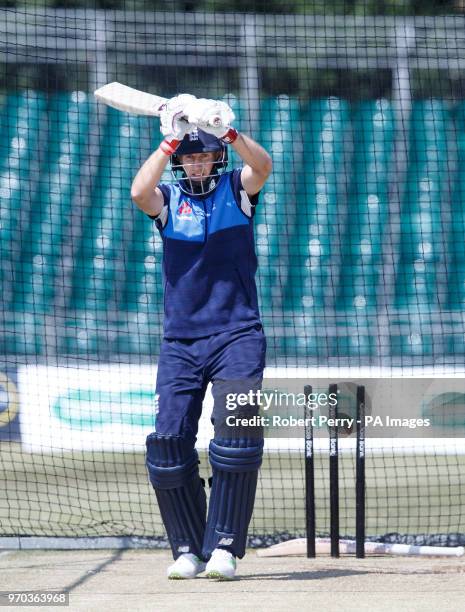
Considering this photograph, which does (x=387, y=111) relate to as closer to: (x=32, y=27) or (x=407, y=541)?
(x=32, y=27)

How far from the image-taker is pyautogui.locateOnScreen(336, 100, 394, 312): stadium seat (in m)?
12.9

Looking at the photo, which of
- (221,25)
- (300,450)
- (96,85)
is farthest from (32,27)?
(300,450)

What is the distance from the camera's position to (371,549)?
22.4 ft

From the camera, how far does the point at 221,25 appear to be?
12188mm

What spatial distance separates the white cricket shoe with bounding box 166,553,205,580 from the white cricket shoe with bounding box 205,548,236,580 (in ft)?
0.56

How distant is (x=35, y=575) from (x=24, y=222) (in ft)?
24.4

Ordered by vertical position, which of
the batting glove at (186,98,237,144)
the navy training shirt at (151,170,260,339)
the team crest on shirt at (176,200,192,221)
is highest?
the batting glove at (186,98,237,144)

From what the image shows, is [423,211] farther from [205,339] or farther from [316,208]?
[205,339]

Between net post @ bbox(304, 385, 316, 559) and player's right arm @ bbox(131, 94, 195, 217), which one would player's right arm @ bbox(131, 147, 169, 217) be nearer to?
player's right arm @ bbox(131, 94, 195, 217)

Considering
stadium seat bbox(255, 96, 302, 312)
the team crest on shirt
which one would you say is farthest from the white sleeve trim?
stadium seat bbox(255, 96, 302, 312)

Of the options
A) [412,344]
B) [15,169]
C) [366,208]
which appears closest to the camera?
[412,344]

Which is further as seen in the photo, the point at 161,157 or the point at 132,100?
the point at 132,100

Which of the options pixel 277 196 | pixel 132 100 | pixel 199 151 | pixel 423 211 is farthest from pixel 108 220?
pixel 199 151

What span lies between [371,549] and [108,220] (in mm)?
7156
